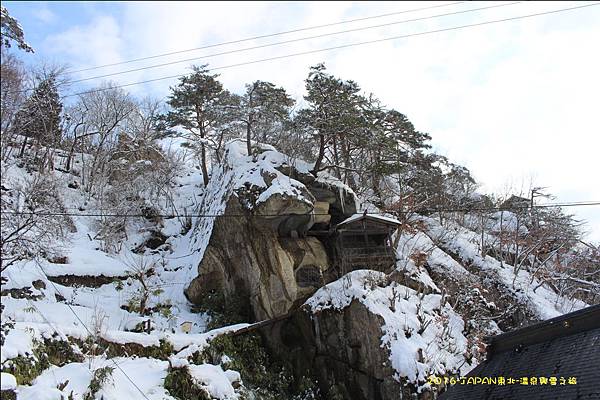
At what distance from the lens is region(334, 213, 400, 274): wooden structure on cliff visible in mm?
16141

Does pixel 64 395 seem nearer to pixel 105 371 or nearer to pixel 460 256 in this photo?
pixel 105 371

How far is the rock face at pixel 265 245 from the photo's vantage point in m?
15.1

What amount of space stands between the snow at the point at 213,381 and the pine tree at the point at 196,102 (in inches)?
623

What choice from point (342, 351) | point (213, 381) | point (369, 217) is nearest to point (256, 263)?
point (342, 351)

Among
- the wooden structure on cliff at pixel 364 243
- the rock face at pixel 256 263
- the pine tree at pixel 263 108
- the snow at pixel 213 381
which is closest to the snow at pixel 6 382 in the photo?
the snow at pixel 213 381

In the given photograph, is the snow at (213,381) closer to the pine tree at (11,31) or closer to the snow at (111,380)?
the snow at (111,380)

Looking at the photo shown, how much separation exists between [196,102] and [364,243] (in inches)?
568

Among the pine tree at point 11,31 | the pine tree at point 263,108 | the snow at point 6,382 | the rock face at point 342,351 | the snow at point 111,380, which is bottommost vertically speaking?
the rock face at point 342,351

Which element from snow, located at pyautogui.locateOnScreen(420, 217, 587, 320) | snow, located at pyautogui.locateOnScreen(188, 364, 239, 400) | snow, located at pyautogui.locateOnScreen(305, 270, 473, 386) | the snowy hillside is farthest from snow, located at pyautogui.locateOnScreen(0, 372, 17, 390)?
snow, located at pyautogui.locateOnScreen(420, 217, 587, 320)

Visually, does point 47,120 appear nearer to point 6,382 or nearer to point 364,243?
point 364,243

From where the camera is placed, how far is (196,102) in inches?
976

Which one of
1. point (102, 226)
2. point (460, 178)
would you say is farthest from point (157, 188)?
point (460, 178)

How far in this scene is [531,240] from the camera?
20953 mm

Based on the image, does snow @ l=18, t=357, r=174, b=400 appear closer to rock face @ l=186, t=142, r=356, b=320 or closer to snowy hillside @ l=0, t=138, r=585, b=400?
snowy hillside @ l=0, t=138, r=585, b=400
